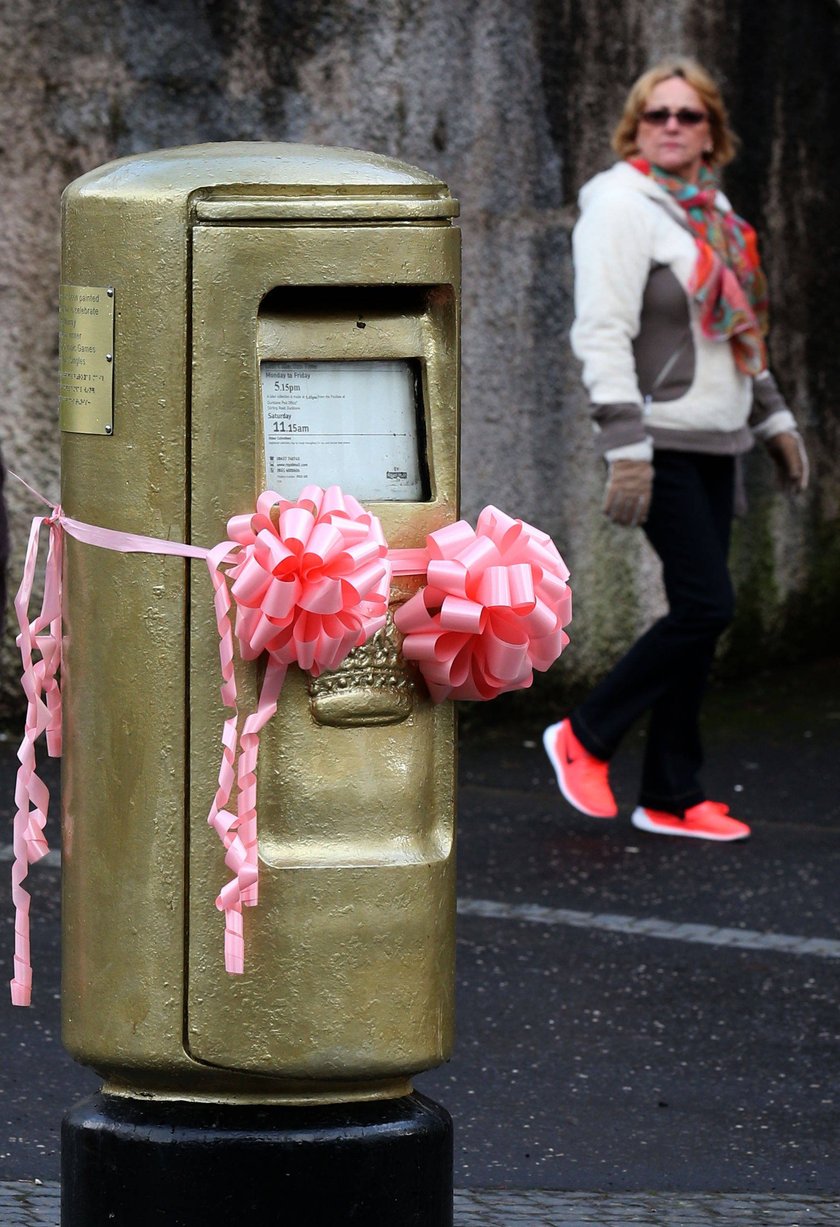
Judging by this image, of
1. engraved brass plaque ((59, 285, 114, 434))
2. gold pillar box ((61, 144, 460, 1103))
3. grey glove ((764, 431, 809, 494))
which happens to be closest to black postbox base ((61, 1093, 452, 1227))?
gold pillar box ((61, 144, 460, 1103))

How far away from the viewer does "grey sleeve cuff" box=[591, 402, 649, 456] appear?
6445 mm

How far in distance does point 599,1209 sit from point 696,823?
285 cm

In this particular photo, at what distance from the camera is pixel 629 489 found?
6465 millimetres

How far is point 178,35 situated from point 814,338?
10.2 ft

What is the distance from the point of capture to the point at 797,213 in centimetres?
955

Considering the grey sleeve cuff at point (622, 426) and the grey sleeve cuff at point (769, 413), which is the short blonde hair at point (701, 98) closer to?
the grey sleeve cuff at point (769, 413)

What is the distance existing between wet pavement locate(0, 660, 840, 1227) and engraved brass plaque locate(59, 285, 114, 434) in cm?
145

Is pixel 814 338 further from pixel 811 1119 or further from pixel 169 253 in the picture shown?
pixel 169 253

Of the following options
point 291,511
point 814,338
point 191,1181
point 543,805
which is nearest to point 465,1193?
point 191,1181

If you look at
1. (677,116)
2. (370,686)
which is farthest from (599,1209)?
(677,116)

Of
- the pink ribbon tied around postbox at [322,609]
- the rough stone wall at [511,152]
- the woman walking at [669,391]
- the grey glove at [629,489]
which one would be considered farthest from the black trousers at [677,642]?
the pink ribbon tied around postbox at [322,609]

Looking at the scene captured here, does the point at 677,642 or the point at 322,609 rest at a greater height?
the point at 322,609

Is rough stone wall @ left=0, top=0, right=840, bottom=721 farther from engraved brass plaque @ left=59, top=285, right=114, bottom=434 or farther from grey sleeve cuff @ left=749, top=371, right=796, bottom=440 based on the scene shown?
engraved brass plaque @ left=59, top=285, right=114, bottom=434

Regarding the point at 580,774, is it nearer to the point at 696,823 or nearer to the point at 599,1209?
the point at 696,823
